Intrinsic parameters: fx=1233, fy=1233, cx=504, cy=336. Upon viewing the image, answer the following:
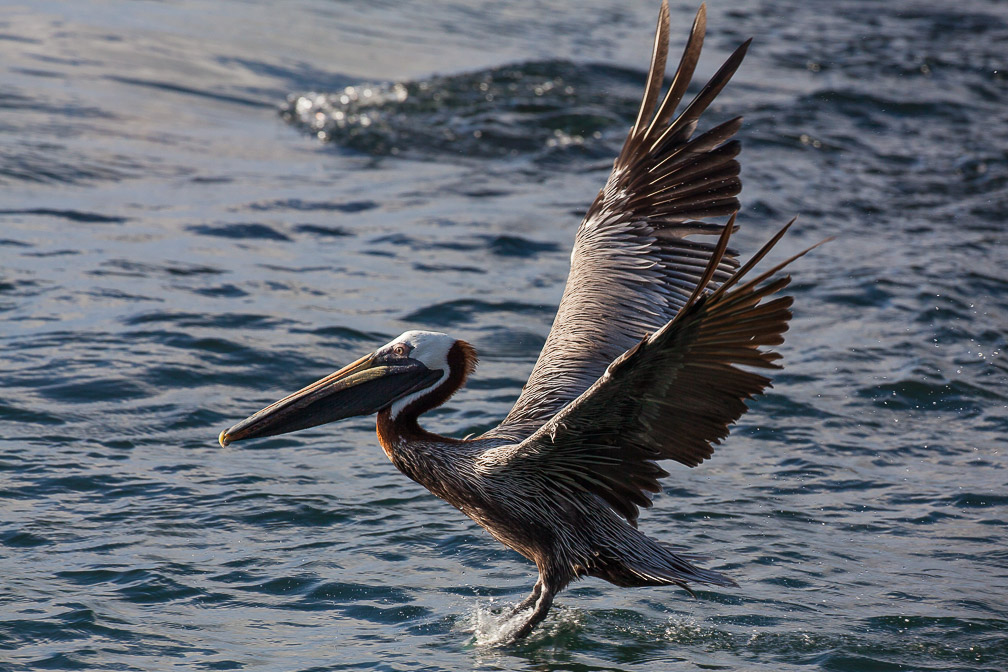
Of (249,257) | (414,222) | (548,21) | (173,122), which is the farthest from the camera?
(548,21)

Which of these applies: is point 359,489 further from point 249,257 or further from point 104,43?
point 104,43

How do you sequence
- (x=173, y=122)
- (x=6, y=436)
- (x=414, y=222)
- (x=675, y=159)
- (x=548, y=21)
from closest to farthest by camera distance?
1. (x=675, y=159)
2. (x=6, y=436)
3. (x=414, y=222)
4. (x=173, y=122)
5. (x=548, y=21)

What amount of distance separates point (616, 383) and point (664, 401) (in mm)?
306

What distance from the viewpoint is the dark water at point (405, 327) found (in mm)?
4594

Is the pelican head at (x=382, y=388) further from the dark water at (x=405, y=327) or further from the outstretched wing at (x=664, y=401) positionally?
the dark water at (x=405, y=327)

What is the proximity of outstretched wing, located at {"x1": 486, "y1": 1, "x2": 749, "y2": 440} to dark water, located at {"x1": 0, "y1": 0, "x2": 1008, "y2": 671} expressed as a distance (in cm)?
84

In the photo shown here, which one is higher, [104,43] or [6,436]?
[104,43]

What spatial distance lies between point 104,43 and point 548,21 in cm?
600

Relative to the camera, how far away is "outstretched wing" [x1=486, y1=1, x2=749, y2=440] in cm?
504

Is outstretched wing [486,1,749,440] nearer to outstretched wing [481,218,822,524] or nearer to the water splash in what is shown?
outstretched wing [481,218,822,524]

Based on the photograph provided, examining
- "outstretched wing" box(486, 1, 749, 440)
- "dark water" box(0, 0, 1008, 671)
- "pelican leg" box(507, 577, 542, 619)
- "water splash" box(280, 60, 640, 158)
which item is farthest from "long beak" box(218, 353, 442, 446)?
"water splash" box(280, 60, 640, 158)

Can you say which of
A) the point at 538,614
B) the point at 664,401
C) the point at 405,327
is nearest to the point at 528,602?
the point at 538,614

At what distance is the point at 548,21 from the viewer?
1611 cm

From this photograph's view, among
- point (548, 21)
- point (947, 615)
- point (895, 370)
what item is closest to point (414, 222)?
point (895, 370)
